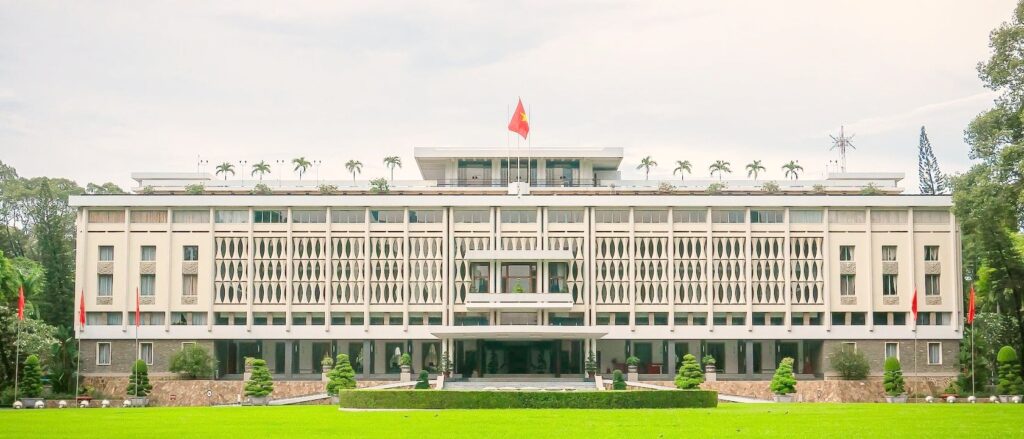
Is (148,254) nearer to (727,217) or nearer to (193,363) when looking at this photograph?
(193,363)

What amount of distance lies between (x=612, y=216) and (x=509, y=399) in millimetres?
27731

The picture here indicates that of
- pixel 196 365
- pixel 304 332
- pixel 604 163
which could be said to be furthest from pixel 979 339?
pixel 196 365

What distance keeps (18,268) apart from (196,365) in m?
10.3

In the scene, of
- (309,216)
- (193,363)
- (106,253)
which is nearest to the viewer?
(193,363)

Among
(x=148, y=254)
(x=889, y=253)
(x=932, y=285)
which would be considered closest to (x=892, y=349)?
(x=932, y=285)

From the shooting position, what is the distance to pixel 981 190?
1994 inches

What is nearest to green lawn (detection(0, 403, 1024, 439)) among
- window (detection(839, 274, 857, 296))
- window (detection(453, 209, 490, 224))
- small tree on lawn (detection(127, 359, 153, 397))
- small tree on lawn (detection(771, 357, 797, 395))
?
small tree on lawn (detection(771, 357, 797, 395))

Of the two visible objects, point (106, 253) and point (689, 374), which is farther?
point (106, 253)

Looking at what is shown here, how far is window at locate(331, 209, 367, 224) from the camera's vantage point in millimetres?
69812

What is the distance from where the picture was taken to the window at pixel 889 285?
225 ft

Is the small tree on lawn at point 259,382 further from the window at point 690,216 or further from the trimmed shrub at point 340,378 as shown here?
the window at point 690,216

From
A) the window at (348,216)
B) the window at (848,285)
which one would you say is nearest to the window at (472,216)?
the window at (348,216)

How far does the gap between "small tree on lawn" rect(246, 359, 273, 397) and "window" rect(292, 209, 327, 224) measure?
13.5m

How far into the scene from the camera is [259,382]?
57656 mm
